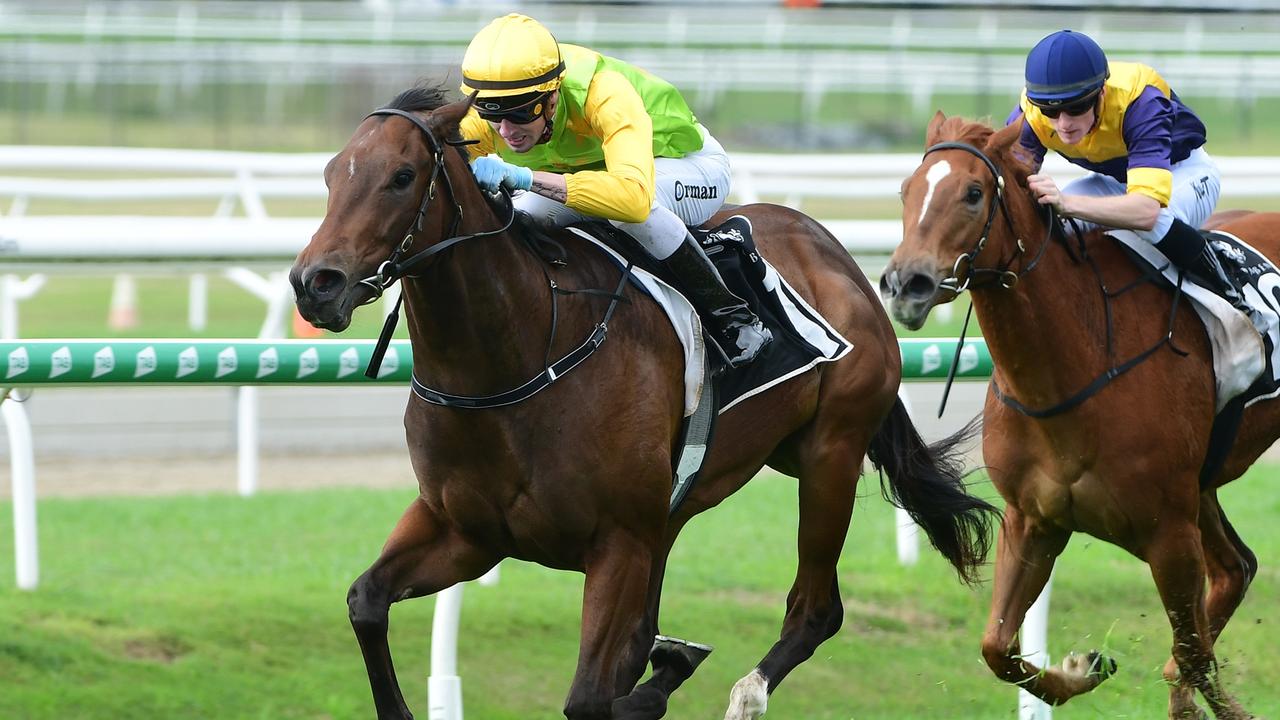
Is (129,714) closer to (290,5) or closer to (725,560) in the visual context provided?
(725,560)

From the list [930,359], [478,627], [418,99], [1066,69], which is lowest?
[478,627]

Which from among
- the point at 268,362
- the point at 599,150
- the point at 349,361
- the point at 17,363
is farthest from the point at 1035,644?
the point at 17,363

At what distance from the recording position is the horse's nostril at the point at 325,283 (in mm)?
3402

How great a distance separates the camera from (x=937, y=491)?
5.19 metres

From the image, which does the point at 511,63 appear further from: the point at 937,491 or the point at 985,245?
the point at 937,491

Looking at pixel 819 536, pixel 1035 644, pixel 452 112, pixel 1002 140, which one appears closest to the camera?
pixel 452 112

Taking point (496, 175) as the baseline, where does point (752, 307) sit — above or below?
below

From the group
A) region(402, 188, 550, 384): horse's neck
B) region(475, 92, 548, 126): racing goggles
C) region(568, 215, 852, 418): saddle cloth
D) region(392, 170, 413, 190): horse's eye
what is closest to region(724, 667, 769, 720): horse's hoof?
region(568, 215, 852, 418): saddle cloth

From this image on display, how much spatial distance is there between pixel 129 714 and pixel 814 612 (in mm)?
2069

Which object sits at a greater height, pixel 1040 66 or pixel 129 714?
pixel 1040 66

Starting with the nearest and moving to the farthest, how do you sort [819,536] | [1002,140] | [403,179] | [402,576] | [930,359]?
[403,179]
[402,576]
[1002,140]
[819,536]
[930,359]

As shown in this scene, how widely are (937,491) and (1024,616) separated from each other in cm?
57

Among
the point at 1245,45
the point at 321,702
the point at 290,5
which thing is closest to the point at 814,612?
the point at 321,702

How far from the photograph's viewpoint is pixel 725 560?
6.97 metres
